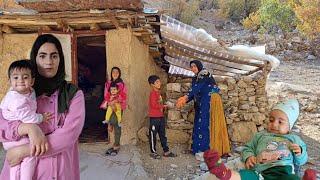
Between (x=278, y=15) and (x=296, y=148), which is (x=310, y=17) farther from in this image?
(x=296, y=148)

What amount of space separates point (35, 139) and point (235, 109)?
19.9ft

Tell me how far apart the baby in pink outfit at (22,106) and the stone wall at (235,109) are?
16.8 feet

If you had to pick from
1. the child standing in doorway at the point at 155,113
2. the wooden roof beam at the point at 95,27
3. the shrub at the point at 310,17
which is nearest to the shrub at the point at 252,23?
the shrub at the point at 310,17

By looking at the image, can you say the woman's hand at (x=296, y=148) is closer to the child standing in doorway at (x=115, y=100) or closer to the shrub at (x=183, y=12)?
the child standing in doorway at (x=115, y=100)

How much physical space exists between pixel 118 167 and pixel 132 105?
4.20ft

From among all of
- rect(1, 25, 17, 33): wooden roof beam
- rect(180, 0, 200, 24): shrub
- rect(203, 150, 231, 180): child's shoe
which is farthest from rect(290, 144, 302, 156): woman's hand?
rect(180, 0, 200, 24): shrub

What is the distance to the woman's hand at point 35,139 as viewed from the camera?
2.19 meters

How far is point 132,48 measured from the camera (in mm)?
6801

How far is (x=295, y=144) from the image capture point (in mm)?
3143

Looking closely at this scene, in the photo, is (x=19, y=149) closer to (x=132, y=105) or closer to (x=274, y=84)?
(x=132, y=105)

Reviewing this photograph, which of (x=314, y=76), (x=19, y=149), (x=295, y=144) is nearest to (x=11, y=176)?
(x=19, y=149)

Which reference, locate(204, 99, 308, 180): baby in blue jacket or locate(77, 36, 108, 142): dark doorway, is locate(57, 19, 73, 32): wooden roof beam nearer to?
locate(77, 36, 108, 142): dark doorway

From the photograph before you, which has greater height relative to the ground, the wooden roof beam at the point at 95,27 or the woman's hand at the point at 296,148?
the wooden roof beam at the point at 95,27

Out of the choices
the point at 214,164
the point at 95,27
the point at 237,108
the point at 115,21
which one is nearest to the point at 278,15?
the point at 237,108
